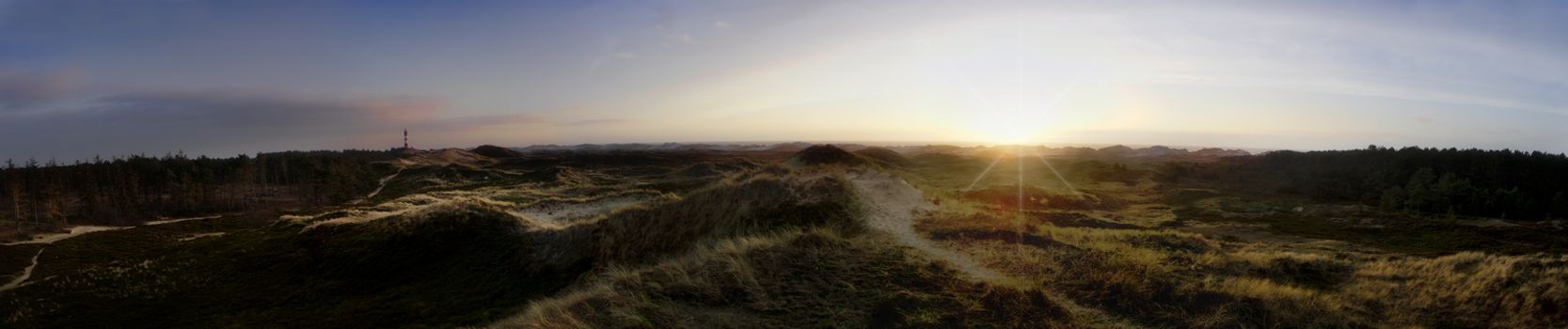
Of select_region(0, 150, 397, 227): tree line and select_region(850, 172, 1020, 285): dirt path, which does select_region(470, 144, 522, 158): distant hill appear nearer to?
select_region(0, 150, 397, 227): tree line

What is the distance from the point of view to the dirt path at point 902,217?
35.4 feet

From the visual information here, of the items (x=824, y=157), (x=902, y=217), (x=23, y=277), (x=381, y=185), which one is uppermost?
(x=824, y=157)

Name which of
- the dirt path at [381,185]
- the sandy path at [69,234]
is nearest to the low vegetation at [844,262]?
the sandy path at [69,234]

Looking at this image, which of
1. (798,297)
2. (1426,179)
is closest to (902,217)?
(798,297)

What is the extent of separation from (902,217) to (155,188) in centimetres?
8956

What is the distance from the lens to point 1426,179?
34781 millimetres

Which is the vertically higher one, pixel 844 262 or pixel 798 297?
pixel 844 262

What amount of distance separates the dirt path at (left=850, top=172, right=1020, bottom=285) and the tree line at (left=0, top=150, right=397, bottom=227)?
69.2m

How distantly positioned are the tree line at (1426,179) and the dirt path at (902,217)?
30.9 meters

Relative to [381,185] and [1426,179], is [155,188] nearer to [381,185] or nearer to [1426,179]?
[381,185]

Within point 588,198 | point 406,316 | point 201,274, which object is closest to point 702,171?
point 588,198

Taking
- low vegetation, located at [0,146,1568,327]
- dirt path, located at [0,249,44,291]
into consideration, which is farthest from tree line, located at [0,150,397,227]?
dirt path, located at [0,249,44,291]

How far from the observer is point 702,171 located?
7812cm

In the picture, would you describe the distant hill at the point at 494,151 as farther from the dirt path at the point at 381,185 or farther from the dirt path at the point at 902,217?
the dirt path at the point at 902,217
